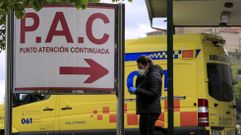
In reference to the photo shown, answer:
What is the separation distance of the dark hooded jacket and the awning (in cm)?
287

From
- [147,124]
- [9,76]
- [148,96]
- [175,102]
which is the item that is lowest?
[147,124]

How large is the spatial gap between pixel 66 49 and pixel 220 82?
6792mm

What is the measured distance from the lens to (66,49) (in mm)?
6027

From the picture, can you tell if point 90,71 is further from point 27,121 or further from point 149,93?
point 27,121

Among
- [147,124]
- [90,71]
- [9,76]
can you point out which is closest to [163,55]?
[147,124]

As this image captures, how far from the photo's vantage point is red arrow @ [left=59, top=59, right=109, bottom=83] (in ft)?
19.8

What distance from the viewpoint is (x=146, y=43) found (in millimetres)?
12484

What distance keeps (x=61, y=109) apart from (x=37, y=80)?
668 cm

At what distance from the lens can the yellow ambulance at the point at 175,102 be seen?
11.8 metres

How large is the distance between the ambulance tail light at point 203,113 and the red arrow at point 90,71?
5.99 m

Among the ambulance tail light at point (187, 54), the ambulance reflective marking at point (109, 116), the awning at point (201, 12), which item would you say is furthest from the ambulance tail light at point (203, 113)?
the awning at point (201, 12)

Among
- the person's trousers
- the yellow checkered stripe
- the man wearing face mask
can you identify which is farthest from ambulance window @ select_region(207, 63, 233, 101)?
the person's trousers

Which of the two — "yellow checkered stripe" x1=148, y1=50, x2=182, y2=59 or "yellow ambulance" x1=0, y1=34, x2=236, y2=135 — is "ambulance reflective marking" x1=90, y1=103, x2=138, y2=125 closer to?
"yellow ambulance" x1=0, y1=34, x2=236, y2=135

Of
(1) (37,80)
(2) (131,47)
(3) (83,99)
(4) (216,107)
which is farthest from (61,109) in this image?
(1) (37,80)
